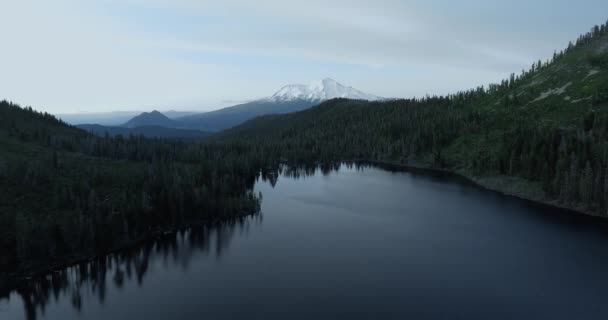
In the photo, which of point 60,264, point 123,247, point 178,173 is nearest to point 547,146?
point 178,173

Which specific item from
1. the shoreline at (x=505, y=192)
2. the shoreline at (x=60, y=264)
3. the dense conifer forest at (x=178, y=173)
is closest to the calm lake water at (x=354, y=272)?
the shoreline at (x=60, y=264)

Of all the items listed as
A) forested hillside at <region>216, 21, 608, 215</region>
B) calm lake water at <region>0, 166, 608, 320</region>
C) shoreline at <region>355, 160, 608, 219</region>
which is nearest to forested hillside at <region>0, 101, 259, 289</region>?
calm lake water at <region>0, 166, 608, 320</region>

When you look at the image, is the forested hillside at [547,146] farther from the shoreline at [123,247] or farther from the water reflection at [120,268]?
the water reflection at [120,268]

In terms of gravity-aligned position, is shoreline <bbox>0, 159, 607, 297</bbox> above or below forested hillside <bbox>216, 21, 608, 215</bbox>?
below

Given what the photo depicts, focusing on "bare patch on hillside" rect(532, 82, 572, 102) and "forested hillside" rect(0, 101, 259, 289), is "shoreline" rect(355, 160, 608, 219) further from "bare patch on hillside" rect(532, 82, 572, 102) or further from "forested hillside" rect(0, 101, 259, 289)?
"forested hillside" rect(0, 101, 259, 289)

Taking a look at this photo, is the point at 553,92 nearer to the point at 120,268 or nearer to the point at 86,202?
the point at 120,268

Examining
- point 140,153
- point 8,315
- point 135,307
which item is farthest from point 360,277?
point 140,153
